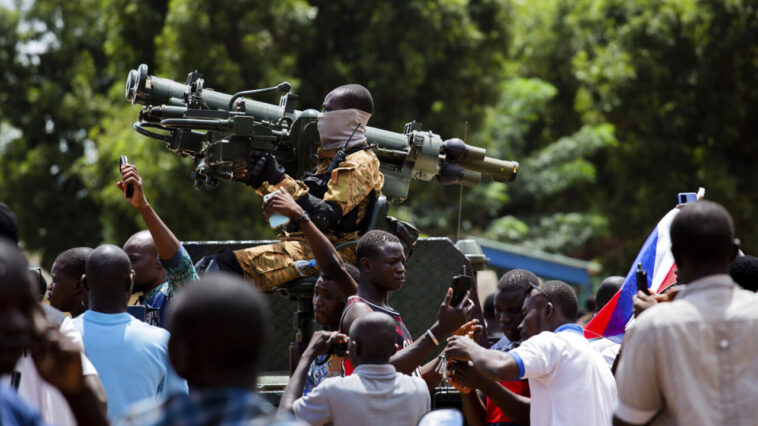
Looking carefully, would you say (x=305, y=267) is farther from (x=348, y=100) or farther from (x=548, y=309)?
(x=548, y=309)

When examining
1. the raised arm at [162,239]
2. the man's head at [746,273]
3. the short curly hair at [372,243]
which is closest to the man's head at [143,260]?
the raised arm at [162,239]

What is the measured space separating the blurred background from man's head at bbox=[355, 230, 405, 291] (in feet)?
33.0

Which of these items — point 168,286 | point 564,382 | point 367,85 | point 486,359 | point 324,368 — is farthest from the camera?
point 367,85

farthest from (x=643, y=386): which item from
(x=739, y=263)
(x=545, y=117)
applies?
(x=545, y=117)

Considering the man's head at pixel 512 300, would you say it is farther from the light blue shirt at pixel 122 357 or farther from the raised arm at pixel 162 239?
the light blue shirt at pixel 122 357

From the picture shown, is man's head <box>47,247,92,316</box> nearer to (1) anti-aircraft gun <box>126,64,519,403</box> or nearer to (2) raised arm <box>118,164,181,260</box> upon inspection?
(2) raised arm <box>118,164,181,260</box>

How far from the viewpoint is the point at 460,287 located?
4.66 m

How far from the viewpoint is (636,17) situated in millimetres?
18625

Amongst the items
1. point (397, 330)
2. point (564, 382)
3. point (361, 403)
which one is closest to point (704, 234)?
point (564, 382)

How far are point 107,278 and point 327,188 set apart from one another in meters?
2.09

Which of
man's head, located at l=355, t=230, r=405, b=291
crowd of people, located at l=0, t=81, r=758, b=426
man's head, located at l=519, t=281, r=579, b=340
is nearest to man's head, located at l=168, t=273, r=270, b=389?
crowd of people, located at l=0, t=81, r=758, b=426

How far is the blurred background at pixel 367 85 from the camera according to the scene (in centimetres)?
1689

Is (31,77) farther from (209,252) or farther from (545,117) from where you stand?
(209,252)

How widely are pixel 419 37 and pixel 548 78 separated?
34.7ft
